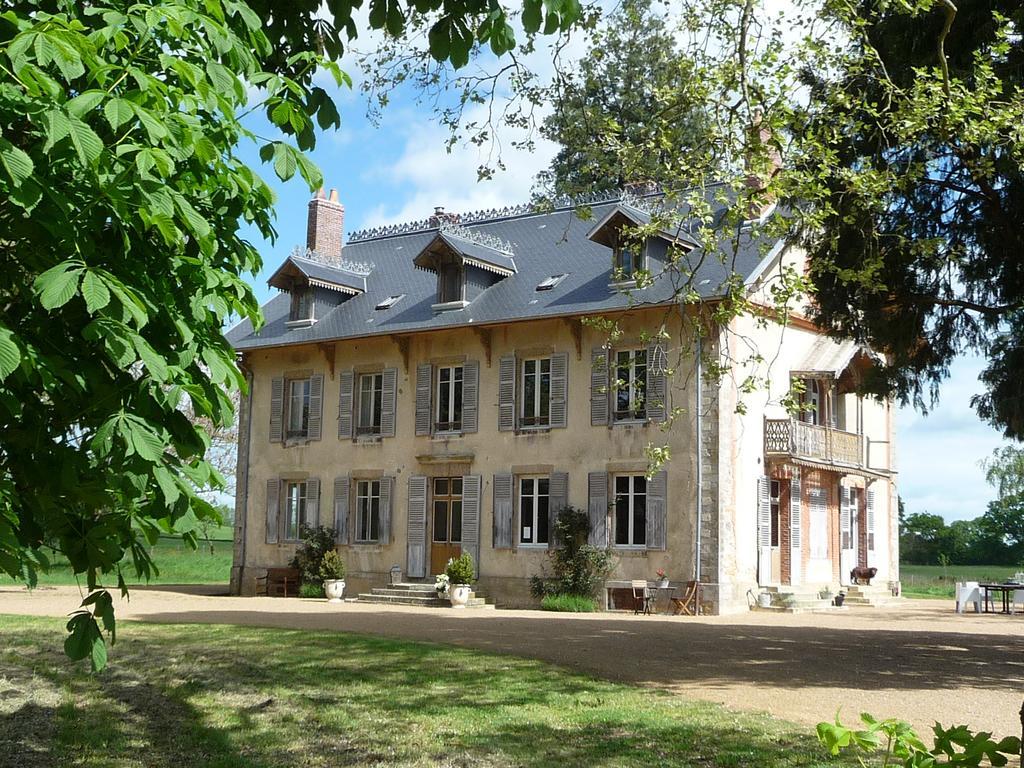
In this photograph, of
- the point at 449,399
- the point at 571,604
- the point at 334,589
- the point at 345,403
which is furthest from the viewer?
the point at 345,403

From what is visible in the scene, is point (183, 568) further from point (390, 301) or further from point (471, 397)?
point (471, 397)

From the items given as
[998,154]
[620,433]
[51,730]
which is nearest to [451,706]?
[51,730]

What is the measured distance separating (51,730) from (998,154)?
31.5ft

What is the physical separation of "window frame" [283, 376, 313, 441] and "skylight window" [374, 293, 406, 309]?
2.21 m

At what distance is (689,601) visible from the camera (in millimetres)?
18672

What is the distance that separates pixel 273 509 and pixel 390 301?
5155mm

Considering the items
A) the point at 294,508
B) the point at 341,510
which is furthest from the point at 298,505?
the point at 341,510

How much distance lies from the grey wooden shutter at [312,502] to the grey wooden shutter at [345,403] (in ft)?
3.92

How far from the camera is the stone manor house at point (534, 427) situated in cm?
1931

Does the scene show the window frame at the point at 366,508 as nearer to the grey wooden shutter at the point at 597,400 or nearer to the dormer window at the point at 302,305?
the dormer window at the point at 302,305

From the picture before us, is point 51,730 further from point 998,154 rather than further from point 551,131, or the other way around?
point 998,154

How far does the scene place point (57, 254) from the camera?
3.74m

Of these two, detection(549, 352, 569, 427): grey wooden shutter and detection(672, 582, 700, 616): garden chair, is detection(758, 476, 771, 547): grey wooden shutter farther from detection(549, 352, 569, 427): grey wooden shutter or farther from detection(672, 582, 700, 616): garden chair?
detection(549, 352, 569, 427): grey wooden shutter

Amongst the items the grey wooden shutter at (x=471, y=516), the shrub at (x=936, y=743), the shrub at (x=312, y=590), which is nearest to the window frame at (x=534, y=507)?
the grey wooden shutter at (x=471, y=516)
